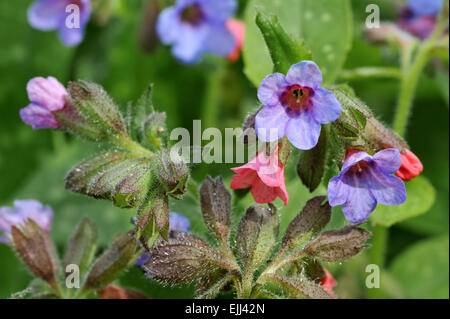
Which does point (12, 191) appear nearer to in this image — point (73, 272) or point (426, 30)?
point (73, 272)

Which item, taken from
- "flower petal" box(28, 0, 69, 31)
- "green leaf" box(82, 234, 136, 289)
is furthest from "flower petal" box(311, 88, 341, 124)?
"flower petal" box(28, 0, 69, 31)

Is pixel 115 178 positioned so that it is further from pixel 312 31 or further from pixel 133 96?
pixel 133 96

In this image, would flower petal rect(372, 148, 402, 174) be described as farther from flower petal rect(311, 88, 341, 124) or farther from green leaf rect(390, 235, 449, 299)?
green leaf rect(390, 235, 449, 299)

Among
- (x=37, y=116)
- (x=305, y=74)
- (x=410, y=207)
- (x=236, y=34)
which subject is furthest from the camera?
(x=236, y=34)

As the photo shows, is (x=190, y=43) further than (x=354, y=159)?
Yes

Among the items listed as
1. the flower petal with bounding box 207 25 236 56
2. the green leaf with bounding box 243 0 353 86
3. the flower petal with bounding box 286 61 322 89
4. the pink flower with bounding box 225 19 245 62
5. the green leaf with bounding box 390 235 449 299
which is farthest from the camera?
the pink flower with bounding box 225 19 245 62

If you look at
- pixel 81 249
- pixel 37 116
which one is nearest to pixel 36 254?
pixel 81 249
